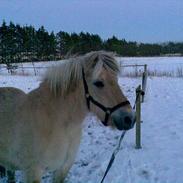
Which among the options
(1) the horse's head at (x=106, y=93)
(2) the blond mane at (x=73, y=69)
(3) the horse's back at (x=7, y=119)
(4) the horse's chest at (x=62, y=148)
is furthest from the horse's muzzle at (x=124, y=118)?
(3) the horse's back at (x=7, y=119)

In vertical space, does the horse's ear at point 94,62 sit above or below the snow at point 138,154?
above

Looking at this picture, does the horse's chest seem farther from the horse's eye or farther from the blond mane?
the horse's eye

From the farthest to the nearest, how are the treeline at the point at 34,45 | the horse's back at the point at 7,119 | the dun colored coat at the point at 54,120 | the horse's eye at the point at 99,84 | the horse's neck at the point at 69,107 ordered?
1. the treeline at the point at 34,45
2. the horse's back at the point at 7,119
3. the horse's neck at the point at 69,107
4. the dun colored coat at the point at 54,120
5. the horse's eye at the point at 99,84

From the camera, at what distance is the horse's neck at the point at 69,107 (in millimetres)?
3412

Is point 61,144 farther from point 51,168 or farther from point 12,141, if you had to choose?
point 12,141

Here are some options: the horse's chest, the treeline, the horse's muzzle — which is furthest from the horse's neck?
the treeline

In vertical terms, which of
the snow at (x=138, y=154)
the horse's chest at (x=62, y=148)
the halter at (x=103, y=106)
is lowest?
the snow at (x=138, y=154)

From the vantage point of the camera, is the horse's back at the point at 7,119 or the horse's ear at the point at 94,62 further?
the horse's back at the point at 7,119

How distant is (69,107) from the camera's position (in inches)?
136

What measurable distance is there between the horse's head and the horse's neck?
0.18 metres

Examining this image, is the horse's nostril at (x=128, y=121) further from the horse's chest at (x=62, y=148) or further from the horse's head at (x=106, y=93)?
the horse's chest at (x=62, y=148)

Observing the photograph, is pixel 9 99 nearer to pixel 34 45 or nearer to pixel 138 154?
pixel 138 154

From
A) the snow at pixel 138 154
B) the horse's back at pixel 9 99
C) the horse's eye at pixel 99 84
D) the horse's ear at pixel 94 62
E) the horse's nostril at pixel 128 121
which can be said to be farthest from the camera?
the snow at pixel 138 154

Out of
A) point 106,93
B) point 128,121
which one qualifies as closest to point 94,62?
point 106,93
